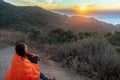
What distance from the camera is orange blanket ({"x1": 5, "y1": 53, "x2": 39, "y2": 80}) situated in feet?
21.4

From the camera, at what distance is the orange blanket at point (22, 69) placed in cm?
654

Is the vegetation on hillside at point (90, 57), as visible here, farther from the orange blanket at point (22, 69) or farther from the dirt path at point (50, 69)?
the orange blanket at point (22, 69)

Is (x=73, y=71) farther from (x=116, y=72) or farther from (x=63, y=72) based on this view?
(x=116, y=72)

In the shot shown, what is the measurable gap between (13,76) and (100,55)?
15.0 feet

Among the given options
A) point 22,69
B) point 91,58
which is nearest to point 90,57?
point 91,58

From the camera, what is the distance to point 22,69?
21.5 feet

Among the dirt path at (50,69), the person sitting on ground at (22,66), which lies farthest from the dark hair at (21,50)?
the dirt path at (50,69)

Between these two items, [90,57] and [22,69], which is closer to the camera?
[22,69]

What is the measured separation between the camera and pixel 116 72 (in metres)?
10.3

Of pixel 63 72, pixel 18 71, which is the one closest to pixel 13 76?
pixel 18 71

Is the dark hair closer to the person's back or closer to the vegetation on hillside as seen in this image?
the person's back

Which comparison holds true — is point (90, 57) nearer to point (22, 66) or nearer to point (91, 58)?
point (91, 58)

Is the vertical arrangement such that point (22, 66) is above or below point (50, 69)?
above

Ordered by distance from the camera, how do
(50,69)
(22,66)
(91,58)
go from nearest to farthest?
(22,66)
(50,69)
(91,58)
